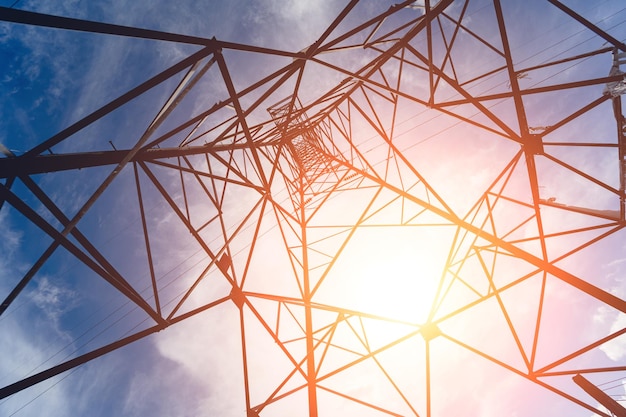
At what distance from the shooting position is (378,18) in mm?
5141

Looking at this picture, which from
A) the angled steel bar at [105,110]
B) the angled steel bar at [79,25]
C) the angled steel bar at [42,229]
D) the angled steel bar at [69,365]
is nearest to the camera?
the angled steel bar at [79,25]

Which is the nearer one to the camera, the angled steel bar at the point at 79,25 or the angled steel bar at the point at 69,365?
the angled steel bar at the point at 79,25

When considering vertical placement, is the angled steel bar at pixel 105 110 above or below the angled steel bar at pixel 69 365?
above

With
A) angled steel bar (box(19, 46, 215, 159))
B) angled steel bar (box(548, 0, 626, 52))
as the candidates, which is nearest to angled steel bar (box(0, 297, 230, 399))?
angled steel bar (box(19, 46, 215, 159))

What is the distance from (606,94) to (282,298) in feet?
19.9

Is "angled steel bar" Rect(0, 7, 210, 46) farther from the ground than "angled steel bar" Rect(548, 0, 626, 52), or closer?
farther from the ground

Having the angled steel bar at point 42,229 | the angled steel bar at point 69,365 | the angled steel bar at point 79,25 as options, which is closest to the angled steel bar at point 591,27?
the angled steel bar at point 79,25

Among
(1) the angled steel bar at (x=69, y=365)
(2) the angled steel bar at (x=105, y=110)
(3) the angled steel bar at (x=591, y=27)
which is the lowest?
(1) the angled steel bar at (x=69, y=365)

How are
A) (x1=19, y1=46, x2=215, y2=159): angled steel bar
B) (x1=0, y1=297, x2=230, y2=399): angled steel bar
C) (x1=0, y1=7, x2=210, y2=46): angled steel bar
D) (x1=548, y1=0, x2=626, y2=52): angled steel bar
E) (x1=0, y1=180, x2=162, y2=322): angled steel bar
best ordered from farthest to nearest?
(x1=548, y1=0, x2=626, y2=52): angled steel bar < (x1=0, y1=297, x2=230, y2=399): angled steel bar < (x1=19, y1=46, x2=215, y2=159): angled steel bar < (x1=0, y1=180, x2=162, y2=322): angled steel bar < (x1=0, y1=7, x2=210, y2=46): angled steel bar

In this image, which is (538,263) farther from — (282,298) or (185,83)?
(185,83)

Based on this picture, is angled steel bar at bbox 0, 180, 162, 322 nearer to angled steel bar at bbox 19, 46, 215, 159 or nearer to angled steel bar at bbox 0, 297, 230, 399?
angled steel bar at bbox 19, 46, 215, 159

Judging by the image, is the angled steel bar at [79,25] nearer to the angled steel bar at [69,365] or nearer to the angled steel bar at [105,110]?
the angled steel bar at [105,110]

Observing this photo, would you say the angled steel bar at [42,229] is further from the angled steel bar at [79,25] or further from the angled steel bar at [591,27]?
the angled steel bar at [591,27]

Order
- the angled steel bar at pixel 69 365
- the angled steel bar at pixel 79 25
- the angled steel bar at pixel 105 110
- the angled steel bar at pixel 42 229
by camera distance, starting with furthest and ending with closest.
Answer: the angled steel bar at pixel 69 365 → the angled steel bar at pixel 105 110 → the angled steel bar at pixel 42 229 → the angled steel bar at pixel 79 25
